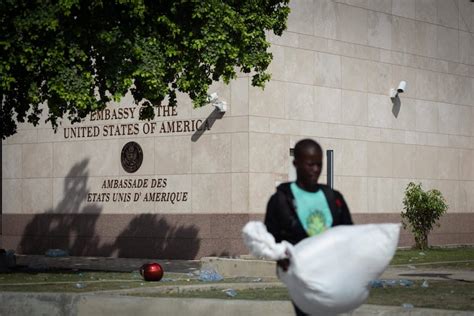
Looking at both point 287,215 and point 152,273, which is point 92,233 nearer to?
point 152,273

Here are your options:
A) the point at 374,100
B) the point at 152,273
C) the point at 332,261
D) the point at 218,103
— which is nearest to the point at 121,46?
the point at 152,273

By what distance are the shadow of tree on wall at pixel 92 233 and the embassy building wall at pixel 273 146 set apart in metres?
0.04

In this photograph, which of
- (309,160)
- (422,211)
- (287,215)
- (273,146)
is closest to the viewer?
(309,160)

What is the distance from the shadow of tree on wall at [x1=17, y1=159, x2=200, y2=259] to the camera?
29047mm

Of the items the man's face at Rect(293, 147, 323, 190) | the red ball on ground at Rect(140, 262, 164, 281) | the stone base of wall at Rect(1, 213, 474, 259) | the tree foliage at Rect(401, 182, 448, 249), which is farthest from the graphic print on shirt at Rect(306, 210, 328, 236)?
the tree foliage at Rect(401, 182, 448, 249)

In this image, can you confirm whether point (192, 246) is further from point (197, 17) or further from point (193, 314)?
point (193, 314)

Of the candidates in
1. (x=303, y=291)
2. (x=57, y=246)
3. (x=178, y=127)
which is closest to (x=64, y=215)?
(x=57, y=246)

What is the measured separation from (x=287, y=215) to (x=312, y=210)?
19 centimetres

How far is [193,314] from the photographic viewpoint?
13.6 m

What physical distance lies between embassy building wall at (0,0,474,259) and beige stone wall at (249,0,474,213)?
47mm

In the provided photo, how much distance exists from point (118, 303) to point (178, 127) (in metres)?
15.4

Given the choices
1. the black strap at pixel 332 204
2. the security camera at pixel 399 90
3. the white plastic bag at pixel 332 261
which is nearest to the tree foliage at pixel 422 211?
the security camera at pixel 399 90

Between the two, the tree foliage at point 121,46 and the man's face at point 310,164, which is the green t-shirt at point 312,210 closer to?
the man's face at point 310,164

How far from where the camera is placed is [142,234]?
29.9 metres
